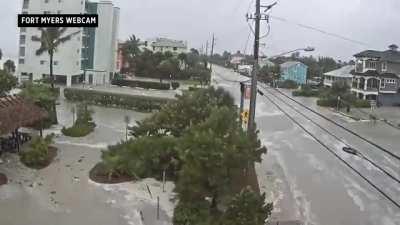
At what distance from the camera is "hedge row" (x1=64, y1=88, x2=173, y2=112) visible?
164 feet

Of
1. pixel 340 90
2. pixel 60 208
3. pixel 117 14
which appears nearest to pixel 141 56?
pixel 117 14

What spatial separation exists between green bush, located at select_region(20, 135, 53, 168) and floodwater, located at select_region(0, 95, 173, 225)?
1.20 feet

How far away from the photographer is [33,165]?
2553 centimetres

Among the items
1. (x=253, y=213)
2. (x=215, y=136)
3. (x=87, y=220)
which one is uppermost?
(x=215, y=136)

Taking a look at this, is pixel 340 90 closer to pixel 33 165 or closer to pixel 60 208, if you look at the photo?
pixel 33 165

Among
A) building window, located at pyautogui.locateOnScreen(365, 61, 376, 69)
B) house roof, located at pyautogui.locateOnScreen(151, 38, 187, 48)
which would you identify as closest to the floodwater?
building window, located at pyautogui.locateOnScreen(365, 61, 376, 69)

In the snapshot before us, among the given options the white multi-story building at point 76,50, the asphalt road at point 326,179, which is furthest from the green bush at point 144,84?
the asphalt road at point 326,179

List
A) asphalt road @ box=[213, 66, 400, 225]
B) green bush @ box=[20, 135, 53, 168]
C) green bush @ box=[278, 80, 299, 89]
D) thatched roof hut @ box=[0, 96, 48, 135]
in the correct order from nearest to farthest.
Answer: asphalt road @ box=[213, 66, 400, 225], thatched roof hut @ box=[0, 96, 48, 135], green bush @ box=[20, 135, 53, 168], green bush @ box=[278, 80, 299, 89]

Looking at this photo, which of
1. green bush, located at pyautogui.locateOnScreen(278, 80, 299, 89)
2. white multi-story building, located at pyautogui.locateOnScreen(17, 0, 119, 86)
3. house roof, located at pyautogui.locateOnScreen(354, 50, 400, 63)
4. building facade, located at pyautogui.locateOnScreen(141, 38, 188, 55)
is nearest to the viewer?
house roof, located at pyautogui.locateOnScreen(354, 50, 400, 63)

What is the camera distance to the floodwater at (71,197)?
1836 centimetres

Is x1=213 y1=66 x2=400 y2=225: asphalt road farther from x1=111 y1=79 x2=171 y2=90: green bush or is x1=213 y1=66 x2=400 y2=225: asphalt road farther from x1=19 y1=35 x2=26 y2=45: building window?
x1=19 y1=35 x2=26 y2=45: building window

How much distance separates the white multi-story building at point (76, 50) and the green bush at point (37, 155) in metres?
46.5

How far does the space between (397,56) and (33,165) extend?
6134cm

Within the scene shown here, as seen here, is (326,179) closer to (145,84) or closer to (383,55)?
(383,55)
